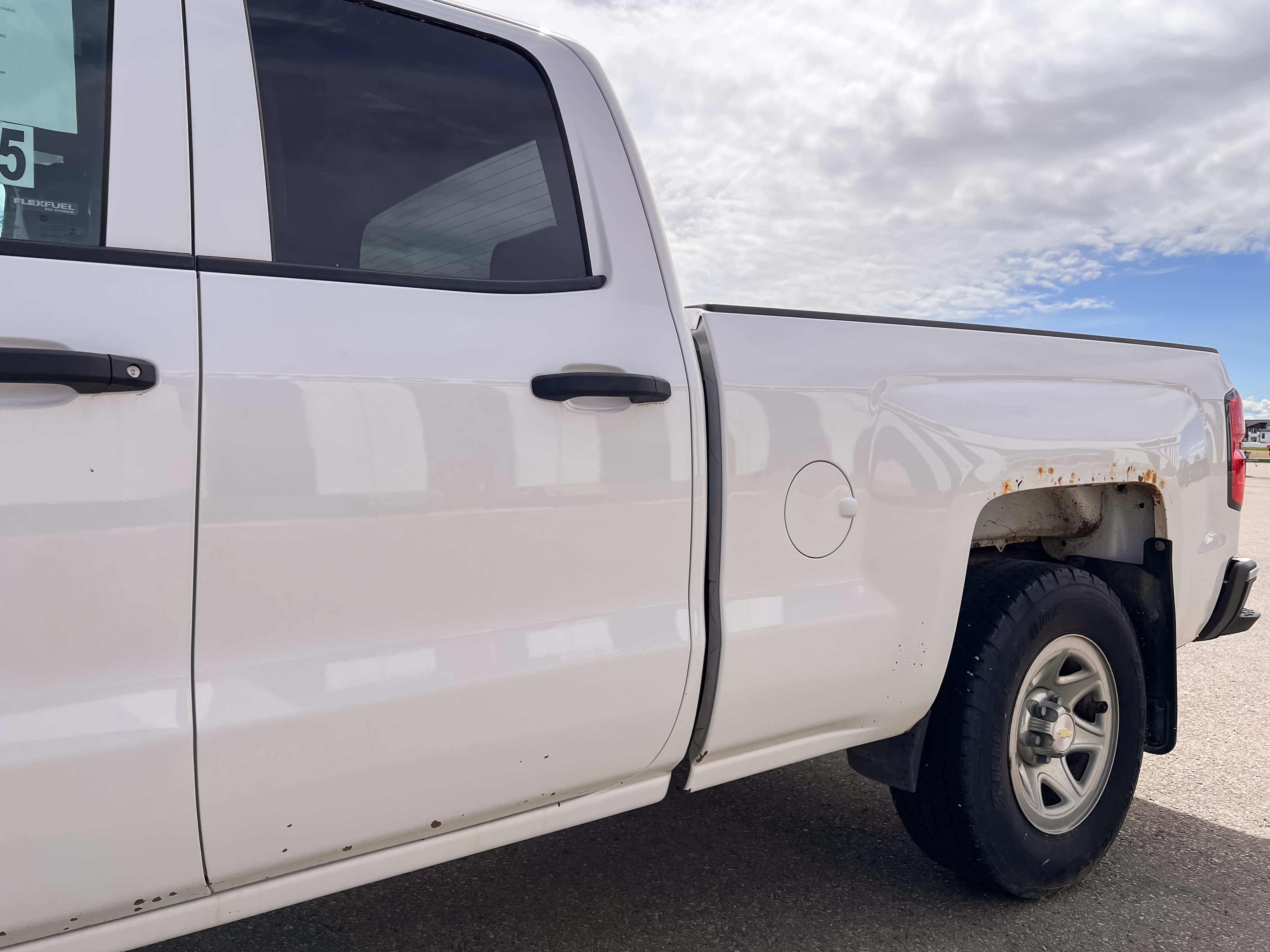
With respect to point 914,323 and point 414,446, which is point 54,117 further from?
point 914,323

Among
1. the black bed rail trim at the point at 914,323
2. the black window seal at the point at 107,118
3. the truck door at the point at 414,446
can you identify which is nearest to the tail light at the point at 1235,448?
the black bed rail trim at the point at 914,323

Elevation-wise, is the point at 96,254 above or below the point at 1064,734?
above

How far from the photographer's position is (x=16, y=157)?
1.50 m

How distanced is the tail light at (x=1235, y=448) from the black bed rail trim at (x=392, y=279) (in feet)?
7.39

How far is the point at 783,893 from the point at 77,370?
2229 mm

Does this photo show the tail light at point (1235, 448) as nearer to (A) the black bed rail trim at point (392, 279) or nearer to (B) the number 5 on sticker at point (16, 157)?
(A) the black bed rail trim at point (392, 279)

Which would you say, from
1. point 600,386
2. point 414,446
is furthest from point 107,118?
point 600,386

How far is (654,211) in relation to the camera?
2162 mm

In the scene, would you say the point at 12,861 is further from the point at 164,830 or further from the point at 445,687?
the point at 445,687

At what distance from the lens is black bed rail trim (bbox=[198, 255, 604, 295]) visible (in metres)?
1.58

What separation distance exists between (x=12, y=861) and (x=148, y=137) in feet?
3.43

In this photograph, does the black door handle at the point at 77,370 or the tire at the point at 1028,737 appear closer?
the black door handle at the point at 77,370

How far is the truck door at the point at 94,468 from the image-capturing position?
53.4 inches

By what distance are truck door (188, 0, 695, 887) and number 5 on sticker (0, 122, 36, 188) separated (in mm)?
234
